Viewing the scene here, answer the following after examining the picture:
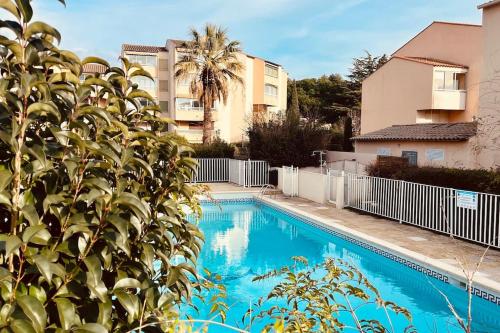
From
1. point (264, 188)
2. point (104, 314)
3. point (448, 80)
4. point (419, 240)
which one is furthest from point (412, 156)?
point (104, 314)

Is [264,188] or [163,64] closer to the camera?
A: [264,188]

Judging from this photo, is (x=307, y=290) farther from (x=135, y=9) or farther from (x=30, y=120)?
(x=135, y=9)

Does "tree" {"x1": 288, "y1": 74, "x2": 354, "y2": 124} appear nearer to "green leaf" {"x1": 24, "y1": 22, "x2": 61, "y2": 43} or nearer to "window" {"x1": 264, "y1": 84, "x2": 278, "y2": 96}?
"window" {"x1": 264, "y1": 84, "x2": 278, "y2": 96}

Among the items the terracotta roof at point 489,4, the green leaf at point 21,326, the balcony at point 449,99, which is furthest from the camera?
the balcony at point 449,99

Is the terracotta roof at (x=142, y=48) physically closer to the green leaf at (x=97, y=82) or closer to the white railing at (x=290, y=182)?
the white railing at (x=290, y=182)

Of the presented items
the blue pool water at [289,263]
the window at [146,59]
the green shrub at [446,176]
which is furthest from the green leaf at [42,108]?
the window at [146,59]

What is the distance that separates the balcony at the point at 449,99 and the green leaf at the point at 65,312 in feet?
95.8

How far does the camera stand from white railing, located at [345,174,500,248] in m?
11.8

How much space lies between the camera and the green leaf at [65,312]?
170 centimetres

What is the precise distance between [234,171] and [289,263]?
16.0 m

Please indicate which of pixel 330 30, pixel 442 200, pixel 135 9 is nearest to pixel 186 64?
pixel 330 30

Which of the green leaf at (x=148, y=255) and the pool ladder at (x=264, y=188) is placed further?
the pool ladder at (x=264, y=188)

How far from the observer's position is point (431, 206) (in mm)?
13812

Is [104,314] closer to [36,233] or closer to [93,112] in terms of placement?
[36,233]
